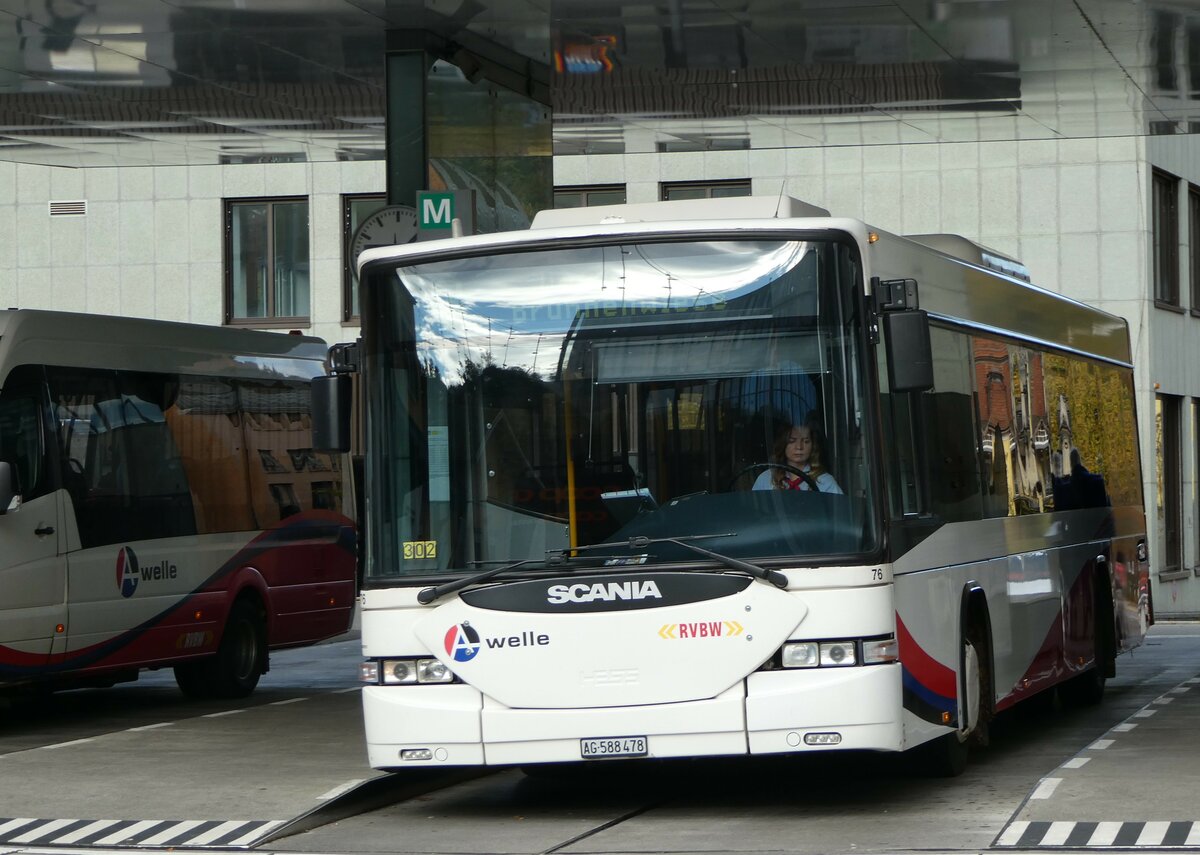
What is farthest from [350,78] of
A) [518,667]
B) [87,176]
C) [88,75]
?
[87,176]

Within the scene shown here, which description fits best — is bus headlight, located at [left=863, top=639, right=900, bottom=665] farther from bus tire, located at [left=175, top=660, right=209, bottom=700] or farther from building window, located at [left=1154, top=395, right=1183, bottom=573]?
building window, located at [left=1154, top=395, right=1183, bottom=573]

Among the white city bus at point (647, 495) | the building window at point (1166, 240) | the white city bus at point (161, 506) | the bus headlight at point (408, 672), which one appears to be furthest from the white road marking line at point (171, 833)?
the building window at point (1166, 240)

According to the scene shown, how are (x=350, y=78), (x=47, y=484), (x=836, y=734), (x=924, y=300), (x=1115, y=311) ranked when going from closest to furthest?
(x=836, y=734), (x=924, y=300), (x=47, y=484), (x=350, y=78), (x=1115, y=311)

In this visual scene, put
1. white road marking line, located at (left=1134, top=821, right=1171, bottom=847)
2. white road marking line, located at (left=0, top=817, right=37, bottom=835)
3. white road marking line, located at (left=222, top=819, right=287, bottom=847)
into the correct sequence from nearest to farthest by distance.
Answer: white road marking line, located at (left=1134, top=821, right=1171, bottom=847) → white road marking line, located at (left=222, top=819, right=287, bottom=847) → white road marking line, located at (left=0, top=817, right=37, bottom=835)

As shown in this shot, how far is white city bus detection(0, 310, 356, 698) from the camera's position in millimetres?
15734

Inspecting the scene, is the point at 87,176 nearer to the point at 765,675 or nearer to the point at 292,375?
the point at 292,375

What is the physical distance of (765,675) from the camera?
981 centimetres

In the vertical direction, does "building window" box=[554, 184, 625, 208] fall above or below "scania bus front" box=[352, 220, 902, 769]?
above

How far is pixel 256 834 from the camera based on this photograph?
10141 mm

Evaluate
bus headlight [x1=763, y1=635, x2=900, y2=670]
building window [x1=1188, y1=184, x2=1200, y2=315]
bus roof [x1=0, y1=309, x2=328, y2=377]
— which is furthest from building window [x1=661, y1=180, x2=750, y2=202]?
bus headlight [x1=763, y1=635, x2=900, y2=670]

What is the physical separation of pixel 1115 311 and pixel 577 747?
978 inches

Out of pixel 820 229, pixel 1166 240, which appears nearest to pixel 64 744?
pixel 820 229

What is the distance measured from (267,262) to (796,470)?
2597cm

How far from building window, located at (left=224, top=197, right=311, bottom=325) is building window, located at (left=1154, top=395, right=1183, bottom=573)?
553 inches
